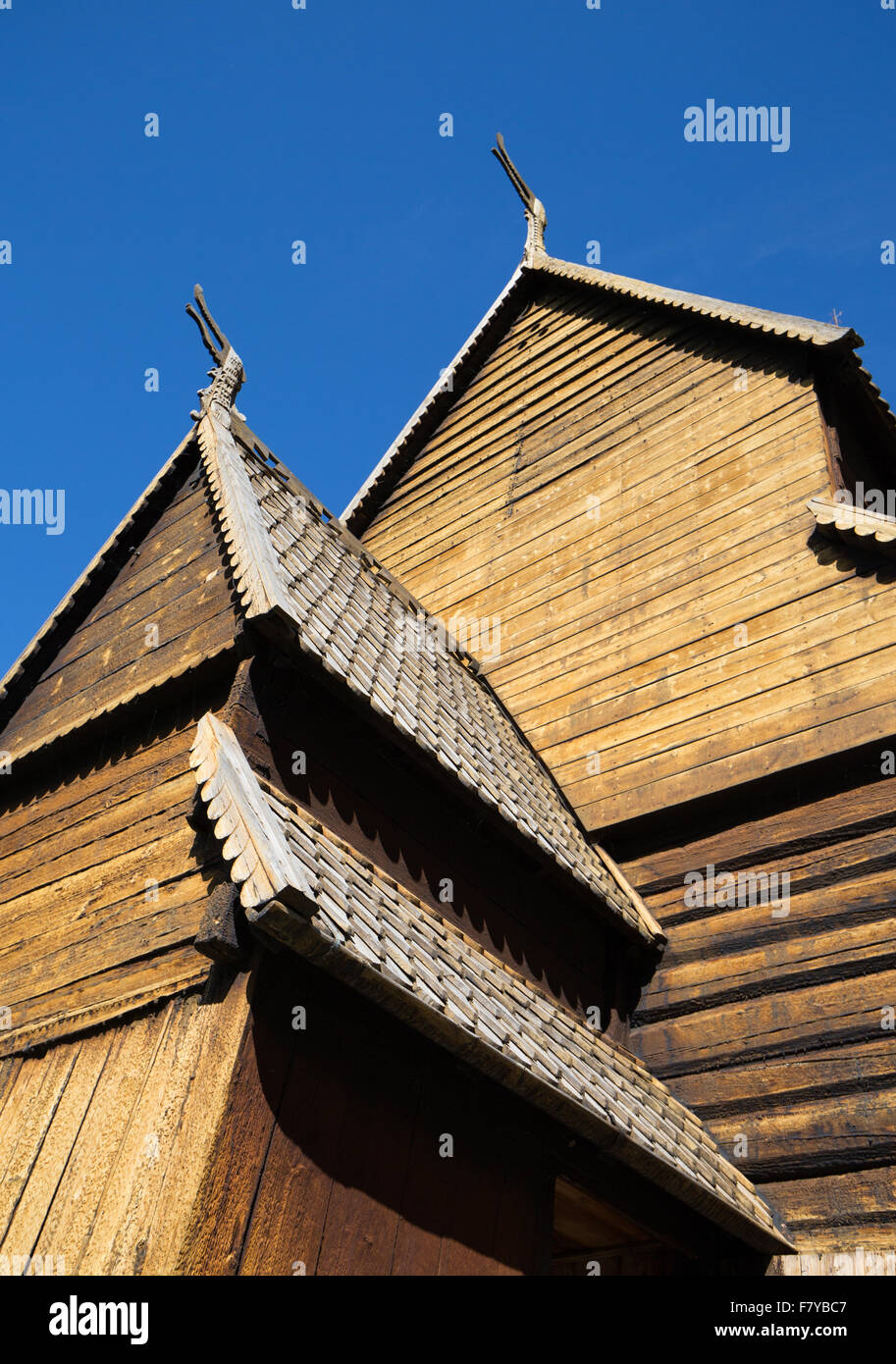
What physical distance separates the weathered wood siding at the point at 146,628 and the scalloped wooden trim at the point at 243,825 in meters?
0.88

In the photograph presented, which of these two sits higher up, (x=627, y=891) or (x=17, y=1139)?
(x=627, y=891)

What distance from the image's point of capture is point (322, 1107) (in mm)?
4141

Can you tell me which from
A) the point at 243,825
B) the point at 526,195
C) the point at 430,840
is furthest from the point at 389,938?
the point at 526,195

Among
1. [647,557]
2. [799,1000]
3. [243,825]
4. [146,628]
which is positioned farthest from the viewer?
[647,557]

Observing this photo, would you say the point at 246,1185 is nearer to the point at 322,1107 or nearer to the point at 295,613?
the point at 322,1107

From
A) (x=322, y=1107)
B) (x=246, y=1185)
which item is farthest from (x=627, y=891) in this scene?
(x=246, y=1185)

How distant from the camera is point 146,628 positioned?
6516mm

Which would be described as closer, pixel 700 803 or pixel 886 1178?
pixel 886 1178

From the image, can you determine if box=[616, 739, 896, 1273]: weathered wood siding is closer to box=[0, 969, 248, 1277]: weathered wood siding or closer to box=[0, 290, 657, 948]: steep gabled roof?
box=[0, 290, 657, 948]: steep gabled roof

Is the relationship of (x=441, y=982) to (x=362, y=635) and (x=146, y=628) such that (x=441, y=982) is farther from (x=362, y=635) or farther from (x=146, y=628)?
(x=146, y=628)

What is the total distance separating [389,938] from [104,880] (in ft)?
5.86

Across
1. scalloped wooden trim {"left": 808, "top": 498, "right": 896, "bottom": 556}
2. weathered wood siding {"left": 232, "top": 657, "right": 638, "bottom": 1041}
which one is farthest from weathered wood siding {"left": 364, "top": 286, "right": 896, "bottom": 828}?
weathered wood siding {"left": 232, "top": 657, "right": 638, "bottom": 1041}
